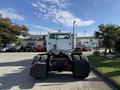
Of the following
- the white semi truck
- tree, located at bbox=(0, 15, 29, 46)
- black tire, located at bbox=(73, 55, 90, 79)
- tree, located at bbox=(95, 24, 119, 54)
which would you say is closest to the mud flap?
the white semi truck

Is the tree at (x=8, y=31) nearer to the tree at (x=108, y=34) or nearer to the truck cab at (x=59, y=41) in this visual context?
the tree at (x=108, y=34)

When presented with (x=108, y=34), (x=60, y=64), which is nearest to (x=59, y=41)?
(x=60, y=64)

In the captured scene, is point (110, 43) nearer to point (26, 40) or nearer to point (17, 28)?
point (17, 28)

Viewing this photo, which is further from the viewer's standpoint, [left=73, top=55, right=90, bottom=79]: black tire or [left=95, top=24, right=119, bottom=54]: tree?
[left=95, top=24, right=119, bottom=54]: tree

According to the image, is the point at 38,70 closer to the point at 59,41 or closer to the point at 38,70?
the point at 38,70

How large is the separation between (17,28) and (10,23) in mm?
2157

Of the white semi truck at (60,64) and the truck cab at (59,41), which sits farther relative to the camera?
the truck cab at (59,41)

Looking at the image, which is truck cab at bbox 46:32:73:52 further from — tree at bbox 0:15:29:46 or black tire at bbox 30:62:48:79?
tree at bbox 0:15:29:46

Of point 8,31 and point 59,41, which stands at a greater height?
point 8,31

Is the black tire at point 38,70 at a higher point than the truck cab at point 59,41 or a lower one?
lower

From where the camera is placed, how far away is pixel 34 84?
542 inches

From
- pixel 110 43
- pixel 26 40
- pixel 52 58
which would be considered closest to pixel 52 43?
pixel 52 58

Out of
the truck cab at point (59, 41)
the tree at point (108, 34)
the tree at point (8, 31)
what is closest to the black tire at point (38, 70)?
the truck cab at point (59, 41)

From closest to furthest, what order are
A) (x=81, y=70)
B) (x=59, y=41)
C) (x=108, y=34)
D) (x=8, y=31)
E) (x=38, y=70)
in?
(x=38, y=70), (x=81, y=70), (x=59, y=41), (x=108, y=34), (x=8, y=31)
